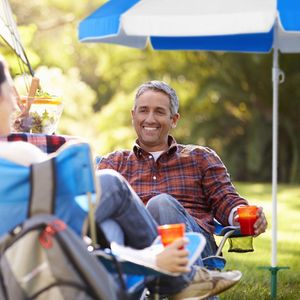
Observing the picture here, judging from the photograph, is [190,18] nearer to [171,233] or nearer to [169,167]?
[169,167]

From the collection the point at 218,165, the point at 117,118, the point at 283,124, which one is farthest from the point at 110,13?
the point at 117,118

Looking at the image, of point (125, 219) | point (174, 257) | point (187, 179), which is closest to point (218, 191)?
point (187, 179)

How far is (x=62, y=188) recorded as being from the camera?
2.52 m

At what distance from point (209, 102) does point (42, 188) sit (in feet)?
45.9

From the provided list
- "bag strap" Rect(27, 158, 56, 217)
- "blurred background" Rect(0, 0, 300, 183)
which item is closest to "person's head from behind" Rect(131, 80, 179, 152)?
"bag strap" Rect(27, 158, 56, 217)

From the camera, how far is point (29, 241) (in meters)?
2.42

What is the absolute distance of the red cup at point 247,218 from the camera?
368 cm

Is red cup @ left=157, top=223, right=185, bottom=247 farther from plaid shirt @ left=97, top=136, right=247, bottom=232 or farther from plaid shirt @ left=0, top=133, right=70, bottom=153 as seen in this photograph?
plaid shirt @ left=97, top=136, right=247, bottom=232

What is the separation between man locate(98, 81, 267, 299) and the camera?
4004mm

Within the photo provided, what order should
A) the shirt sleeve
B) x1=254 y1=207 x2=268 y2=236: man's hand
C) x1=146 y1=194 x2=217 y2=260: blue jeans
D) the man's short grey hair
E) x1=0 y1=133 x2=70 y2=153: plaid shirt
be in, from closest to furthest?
x1=0 y1=133 x2=70 y2=153: plaid shirt → x1=146 y1=194 x2=217 y2=260: blue jeans → x1=254 y1=207 x2=268 y2=236: man's hand → the shirt sleeve → the man's short grey hair

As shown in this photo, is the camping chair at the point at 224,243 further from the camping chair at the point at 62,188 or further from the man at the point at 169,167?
the camping chair at the point at 62,188

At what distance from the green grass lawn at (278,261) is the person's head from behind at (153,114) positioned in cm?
102

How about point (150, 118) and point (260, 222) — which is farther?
point (150, 118)

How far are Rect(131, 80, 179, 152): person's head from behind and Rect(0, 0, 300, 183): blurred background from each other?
10.0 m
